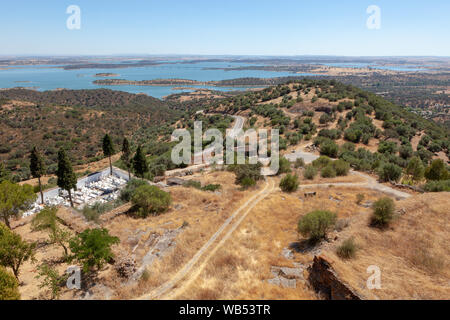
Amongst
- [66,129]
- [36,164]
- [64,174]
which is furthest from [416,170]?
[66,129]

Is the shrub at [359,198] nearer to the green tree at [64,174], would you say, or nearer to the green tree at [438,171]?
the green tree at [438,171]

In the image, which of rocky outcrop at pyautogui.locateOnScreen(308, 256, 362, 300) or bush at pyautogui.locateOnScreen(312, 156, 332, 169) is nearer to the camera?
rocky outcrop at pyautogui.locateOnScreen(308, 256, 362, 300)

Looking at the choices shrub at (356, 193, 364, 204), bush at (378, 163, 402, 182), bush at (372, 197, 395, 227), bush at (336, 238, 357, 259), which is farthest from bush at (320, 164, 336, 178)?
bush at (336, 238, 357, 259)

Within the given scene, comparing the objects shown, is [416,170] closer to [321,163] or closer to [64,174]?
[321,163]

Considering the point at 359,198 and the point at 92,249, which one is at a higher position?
the point at 92,249

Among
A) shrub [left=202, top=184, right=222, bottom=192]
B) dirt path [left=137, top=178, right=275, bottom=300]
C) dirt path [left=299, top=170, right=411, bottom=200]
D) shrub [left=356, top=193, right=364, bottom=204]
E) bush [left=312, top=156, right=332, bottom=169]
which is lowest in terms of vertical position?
shrub [left=202, top=184, right=222, bottom=192]

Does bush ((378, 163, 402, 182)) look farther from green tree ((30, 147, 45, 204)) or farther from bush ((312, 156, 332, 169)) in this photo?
green tree ((30, 147, 45, 204))
